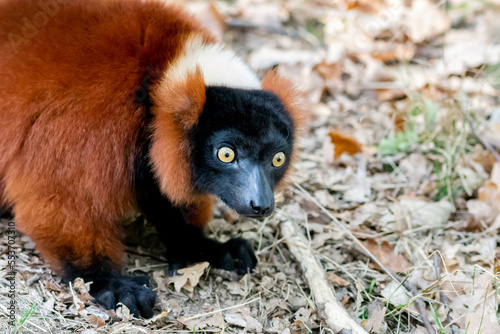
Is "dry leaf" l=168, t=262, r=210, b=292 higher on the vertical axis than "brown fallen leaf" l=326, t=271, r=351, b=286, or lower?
lower

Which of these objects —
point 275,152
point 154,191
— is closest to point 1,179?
point 154,191

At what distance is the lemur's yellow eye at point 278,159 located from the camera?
3980 mm

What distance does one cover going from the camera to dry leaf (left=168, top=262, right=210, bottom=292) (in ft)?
13.8

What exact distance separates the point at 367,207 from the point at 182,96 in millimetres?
2758

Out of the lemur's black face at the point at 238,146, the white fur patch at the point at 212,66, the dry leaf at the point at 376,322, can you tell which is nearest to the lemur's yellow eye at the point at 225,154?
the lemur's black face at the point at 238,146

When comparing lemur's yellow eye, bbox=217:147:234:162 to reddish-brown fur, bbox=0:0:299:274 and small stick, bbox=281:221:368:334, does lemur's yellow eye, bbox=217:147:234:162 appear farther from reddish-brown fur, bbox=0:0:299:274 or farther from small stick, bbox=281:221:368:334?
small stick, bbox=281:221:368:334

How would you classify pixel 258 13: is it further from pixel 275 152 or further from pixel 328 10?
pixel 275 152

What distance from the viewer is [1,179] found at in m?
3.90

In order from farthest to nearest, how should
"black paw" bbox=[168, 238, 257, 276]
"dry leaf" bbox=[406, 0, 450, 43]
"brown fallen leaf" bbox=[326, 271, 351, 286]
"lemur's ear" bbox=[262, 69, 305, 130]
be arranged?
"dry leaf" bbox=[406, 0, 450, 43] → "black paw" bbox=[168, 238, 257, 276] → "brown fallen leaf" bbox=[326, 271, 351, 286] → "lemur's ear" bbox=[262, 69, 305, 130]

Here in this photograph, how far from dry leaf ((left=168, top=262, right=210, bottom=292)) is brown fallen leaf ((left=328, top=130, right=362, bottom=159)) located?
258 centimetres

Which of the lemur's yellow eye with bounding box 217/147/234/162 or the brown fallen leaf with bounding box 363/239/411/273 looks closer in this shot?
the lemur's yellow eye with bounding box 217/147/234/162

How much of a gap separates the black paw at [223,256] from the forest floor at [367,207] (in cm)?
11

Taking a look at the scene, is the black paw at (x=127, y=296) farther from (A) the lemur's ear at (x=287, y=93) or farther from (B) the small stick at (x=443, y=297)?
(B) the small stick at (x=443, y=297)

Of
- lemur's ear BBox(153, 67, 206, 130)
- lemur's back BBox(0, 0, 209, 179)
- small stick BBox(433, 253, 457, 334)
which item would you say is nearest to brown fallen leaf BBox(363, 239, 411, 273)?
small stick BBox(433, 253, 457, 334)
